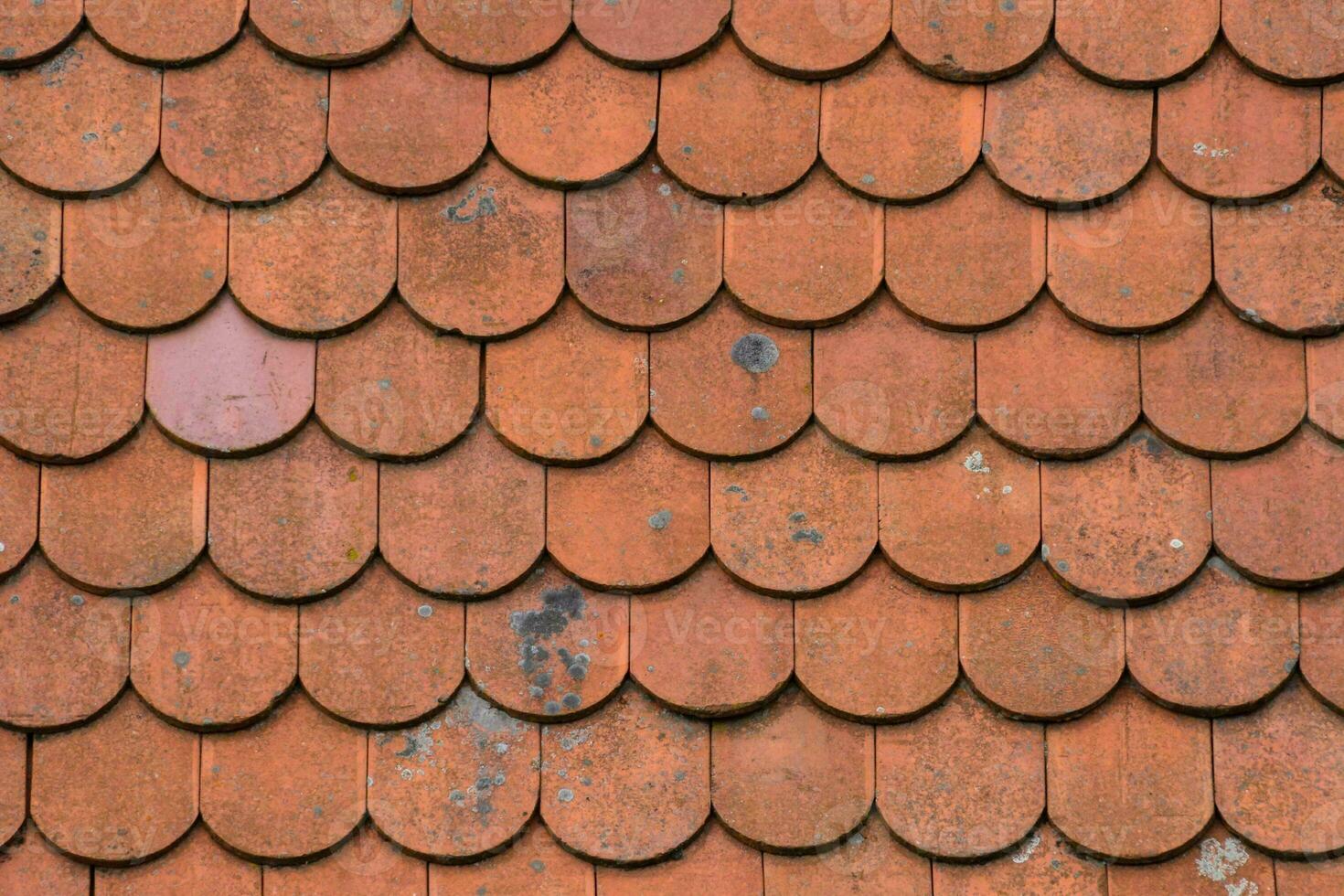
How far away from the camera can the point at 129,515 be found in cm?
260

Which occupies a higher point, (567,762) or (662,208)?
(662,208)

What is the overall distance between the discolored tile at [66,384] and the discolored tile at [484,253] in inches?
19.3

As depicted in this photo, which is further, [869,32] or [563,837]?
[869,32]

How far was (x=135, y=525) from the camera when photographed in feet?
8.52

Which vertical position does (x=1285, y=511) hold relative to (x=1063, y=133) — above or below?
below

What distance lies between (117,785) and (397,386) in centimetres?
79

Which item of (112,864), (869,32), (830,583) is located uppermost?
(869,32)

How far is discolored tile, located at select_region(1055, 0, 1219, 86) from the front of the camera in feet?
8.75

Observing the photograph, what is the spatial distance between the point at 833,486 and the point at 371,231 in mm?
891

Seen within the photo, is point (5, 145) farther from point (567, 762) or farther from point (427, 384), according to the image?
point (567, 762)

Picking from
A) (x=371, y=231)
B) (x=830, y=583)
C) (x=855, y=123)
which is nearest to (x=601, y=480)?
(x=830, y=583)

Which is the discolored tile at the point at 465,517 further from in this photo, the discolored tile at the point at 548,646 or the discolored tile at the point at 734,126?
the discolored tile at the point at 734,126

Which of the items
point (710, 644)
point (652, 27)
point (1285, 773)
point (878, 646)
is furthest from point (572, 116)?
point (1285, 773)

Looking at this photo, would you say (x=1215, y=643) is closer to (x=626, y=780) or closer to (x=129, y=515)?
(x=626, y=780)
